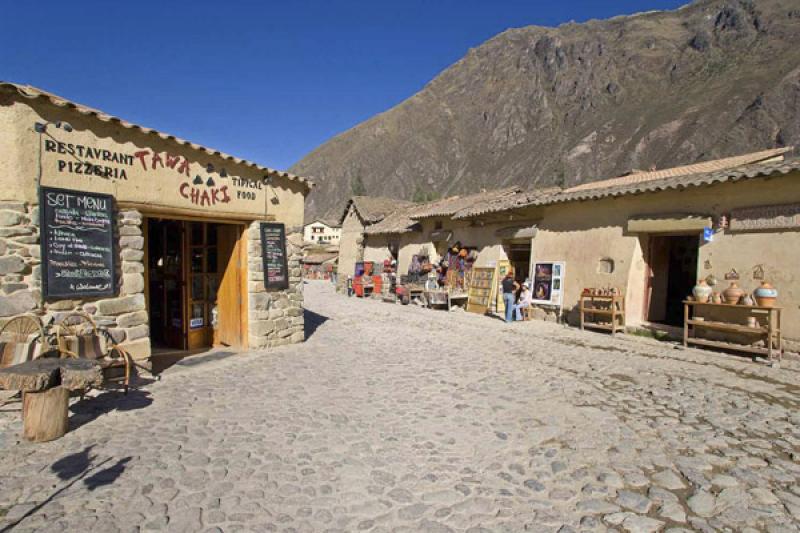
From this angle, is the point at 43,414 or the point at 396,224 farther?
the point at 396,224

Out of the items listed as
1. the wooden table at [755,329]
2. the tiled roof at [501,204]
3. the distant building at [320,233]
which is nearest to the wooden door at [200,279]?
the tiled roof at [501,204]

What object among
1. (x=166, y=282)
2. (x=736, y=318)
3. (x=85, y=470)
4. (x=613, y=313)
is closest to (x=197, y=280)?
(x=166, y=282)

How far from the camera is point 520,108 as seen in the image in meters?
99.2

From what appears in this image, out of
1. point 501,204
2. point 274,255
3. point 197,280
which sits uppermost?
point 501,204

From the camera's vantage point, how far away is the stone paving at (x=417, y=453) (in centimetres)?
295

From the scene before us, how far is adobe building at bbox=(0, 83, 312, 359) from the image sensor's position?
4.94 meters

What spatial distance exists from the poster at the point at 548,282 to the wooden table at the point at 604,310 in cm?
87

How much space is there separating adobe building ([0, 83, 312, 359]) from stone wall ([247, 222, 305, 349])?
0.7 inches

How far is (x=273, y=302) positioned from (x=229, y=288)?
2.87 feet

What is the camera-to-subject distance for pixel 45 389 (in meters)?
3.88

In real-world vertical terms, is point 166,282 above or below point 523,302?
above

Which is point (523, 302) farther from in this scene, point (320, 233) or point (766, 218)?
point (320, 233)

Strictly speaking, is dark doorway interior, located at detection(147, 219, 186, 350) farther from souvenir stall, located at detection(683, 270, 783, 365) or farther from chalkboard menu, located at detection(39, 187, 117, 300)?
souvenir stall, located at detection(683, 270, 783, 365)

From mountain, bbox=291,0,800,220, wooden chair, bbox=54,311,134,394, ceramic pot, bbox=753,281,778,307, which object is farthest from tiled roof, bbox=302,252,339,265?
ceramic pot, bbox=753,281,778,307
